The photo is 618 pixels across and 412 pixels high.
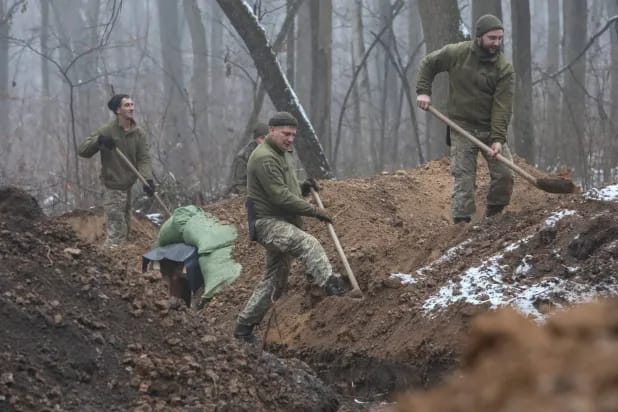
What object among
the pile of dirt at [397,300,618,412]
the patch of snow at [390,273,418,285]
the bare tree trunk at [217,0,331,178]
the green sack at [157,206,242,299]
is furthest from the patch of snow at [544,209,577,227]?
the bare tree trunk at [217,0,331,178]

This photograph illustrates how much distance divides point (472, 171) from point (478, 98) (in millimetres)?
642

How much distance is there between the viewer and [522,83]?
16.3 meters

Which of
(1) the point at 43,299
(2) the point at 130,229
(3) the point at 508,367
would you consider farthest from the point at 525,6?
(3) the point at 508,367

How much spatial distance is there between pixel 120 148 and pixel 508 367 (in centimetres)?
1031

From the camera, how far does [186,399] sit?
5.69m

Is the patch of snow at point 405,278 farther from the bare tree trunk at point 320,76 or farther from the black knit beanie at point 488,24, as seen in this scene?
the bare tree trunk at point 320,76

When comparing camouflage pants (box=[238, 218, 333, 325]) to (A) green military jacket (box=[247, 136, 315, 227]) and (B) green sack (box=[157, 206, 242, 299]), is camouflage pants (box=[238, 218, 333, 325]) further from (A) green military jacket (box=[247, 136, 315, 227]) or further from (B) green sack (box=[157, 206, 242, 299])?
(B) green sack (box=[157, 206, 242, 299])

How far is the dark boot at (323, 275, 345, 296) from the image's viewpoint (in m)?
8.33

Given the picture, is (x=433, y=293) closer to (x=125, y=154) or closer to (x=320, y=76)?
(x=125, y=154)

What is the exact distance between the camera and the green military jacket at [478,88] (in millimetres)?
9125

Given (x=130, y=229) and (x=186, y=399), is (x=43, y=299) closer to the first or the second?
(x=186, y=399)

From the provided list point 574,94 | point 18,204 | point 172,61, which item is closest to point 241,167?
point 18,204

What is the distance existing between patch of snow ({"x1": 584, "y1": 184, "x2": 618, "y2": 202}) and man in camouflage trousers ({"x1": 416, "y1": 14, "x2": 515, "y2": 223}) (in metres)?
0.95

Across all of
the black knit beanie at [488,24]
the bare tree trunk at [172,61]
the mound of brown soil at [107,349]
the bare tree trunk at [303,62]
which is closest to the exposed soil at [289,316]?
the mound of brown soil at [107,349]
